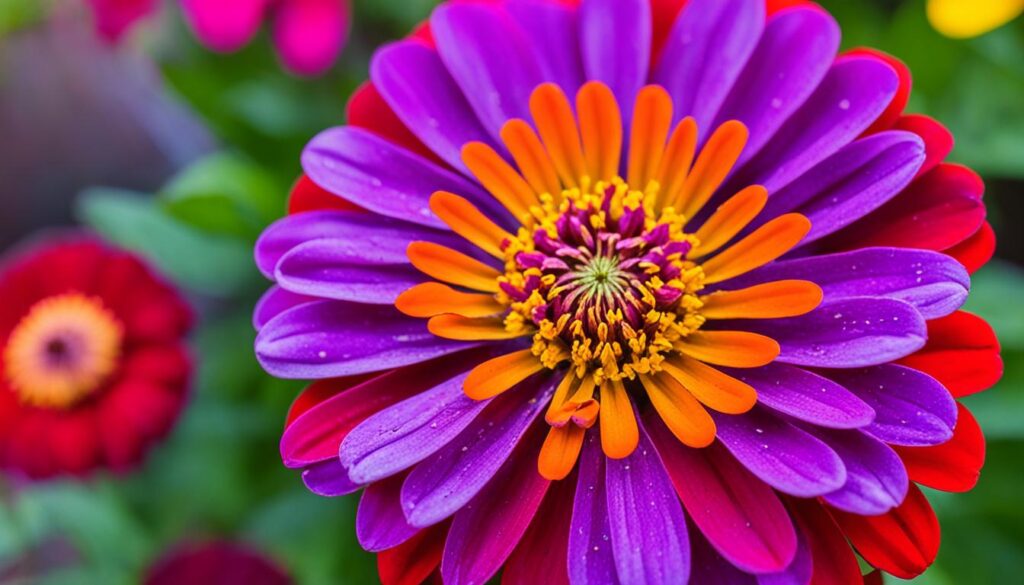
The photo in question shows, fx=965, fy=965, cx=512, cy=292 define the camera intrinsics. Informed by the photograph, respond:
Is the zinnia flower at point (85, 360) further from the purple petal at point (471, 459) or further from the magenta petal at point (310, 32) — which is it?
the purple petal at point (471, 459)

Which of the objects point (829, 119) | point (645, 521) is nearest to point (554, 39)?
point (829, 119)

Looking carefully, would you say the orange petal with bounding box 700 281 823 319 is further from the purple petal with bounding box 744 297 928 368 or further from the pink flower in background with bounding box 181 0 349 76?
the pink flower in background with bounding box 181 0 349 76

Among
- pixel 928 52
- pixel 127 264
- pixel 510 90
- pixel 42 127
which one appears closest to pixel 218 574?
pixel 127 264

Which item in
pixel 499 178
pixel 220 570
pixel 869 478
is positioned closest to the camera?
pixel 869 478

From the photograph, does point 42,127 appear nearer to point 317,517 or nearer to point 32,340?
point 32,340

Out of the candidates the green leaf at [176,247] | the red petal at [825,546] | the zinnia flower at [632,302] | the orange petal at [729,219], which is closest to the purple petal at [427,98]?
the zinnia flower at [632,302]

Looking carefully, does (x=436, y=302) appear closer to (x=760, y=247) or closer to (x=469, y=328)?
(x=469, y=328)
